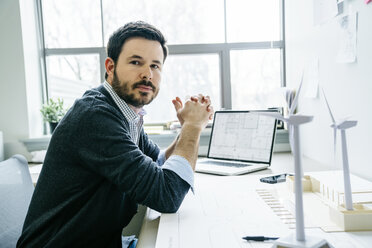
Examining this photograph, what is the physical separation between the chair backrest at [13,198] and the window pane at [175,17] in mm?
1525

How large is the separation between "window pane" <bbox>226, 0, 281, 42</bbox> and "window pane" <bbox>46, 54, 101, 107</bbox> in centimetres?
109

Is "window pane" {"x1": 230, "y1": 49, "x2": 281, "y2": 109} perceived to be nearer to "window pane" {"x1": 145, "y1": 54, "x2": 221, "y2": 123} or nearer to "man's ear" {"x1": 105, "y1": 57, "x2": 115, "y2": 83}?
"window pane" {"x1": 145, "y1": 54, "x2": 221, "y2": 123}

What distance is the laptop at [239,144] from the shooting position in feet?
5.67

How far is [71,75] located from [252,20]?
1.48 metres

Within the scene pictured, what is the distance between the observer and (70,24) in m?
2.67

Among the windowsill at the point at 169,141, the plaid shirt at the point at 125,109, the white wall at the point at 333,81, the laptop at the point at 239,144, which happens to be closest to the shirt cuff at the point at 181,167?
the plaid shirt at the point at 125,109

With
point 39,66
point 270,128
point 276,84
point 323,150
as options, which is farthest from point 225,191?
point 39,66

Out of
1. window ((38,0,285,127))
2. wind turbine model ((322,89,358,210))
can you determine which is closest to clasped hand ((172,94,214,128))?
wind turbine model ((322,89,358,210))

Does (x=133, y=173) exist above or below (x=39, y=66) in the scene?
below

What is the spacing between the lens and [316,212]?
98 centimetres

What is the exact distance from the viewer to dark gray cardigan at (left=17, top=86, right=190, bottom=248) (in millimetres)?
977

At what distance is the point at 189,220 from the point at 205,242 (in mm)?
176

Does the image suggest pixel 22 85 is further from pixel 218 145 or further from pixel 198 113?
pixel 198 113

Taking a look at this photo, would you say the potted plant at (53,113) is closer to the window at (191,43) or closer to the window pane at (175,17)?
the window at (191,43)
